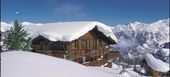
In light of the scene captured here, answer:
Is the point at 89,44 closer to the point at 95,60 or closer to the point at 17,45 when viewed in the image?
the point at 95,60

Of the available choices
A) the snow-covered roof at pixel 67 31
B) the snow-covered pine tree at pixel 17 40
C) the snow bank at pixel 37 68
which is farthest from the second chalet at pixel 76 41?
the snow bank at pixel 37 68

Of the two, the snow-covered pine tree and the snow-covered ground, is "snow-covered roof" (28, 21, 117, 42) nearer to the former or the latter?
the snow-covered pine tree

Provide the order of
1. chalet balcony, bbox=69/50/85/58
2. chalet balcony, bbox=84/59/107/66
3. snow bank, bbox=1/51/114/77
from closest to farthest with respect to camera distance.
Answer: snow bank, bbox=1/51/114/77 < chalet balcony, bbox=69/50/85/58 < chalet balcony, bbox=84/59/107/66

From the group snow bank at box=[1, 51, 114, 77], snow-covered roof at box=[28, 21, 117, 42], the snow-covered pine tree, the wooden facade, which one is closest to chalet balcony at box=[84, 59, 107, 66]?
the wooden facade

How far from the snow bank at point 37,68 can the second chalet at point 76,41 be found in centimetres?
2239

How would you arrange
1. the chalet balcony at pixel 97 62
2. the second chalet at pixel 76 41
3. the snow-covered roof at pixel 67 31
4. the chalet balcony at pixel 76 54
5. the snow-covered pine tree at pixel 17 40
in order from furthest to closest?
the chalet balcony at pixel 97 62 < the chalet balcony at pixel 76 54 < the second chalet at pixel 76 41 < the snow-covered roof at pixel 67 31 < the snow-covered pine tree at pixel 17 40

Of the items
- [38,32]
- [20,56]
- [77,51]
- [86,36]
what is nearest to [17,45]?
[38,32]

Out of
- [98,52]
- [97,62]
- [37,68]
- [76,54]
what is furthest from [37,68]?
[98,52]

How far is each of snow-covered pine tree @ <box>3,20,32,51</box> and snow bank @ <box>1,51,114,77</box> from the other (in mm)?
22037

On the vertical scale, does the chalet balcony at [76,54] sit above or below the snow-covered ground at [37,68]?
below

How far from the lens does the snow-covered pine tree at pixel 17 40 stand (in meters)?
27.7

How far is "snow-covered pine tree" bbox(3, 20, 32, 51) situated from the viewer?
27672 millimetres

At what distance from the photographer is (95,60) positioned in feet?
110

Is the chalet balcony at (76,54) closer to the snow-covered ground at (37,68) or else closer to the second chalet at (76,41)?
the second chalet at (76,41)
